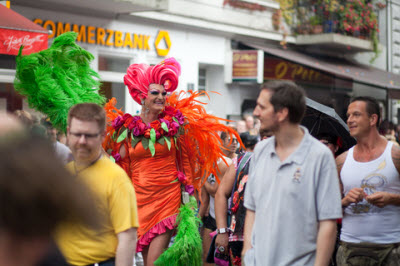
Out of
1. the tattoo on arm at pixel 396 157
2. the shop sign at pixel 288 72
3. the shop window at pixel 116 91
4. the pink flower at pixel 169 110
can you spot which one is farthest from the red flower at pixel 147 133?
the shop sign at pixel 288 72

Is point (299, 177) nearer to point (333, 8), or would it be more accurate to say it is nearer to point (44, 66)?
point (44, 66)

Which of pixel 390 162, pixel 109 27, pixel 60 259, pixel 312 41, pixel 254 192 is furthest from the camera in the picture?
pixel 312 41

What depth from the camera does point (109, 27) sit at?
13648mm

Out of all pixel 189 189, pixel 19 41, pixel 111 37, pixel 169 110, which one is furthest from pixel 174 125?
pixel 111 37

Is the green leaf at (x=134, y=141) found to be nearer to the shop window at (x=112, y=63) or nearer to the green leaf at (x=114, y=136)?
the green leaf at (x=114, y=136)

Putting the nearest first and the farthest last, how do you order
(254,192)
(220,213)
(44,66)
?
(254,192) → (220,213) → (44,66)

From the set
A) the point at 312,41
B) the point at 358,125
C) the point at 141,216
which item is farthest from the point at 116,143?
the point at 312,41

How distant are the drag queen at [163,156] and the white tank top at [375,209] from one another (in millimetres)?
1593

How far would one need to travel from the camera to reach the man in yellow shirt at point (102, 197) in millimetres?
3268

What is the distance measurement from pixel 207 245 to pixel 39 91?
2709 mm

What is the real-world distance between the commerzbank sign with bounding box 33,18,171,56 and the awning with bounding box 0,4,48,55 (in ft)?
7.24

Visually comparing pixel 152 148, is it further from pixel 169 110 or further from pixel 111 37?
pixel 111 37

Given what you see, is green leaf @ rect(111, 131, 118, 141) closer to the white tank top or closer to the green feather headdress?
the green feather headdress

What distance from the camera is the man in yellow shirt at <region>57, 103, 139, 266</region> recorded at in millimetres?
3268
